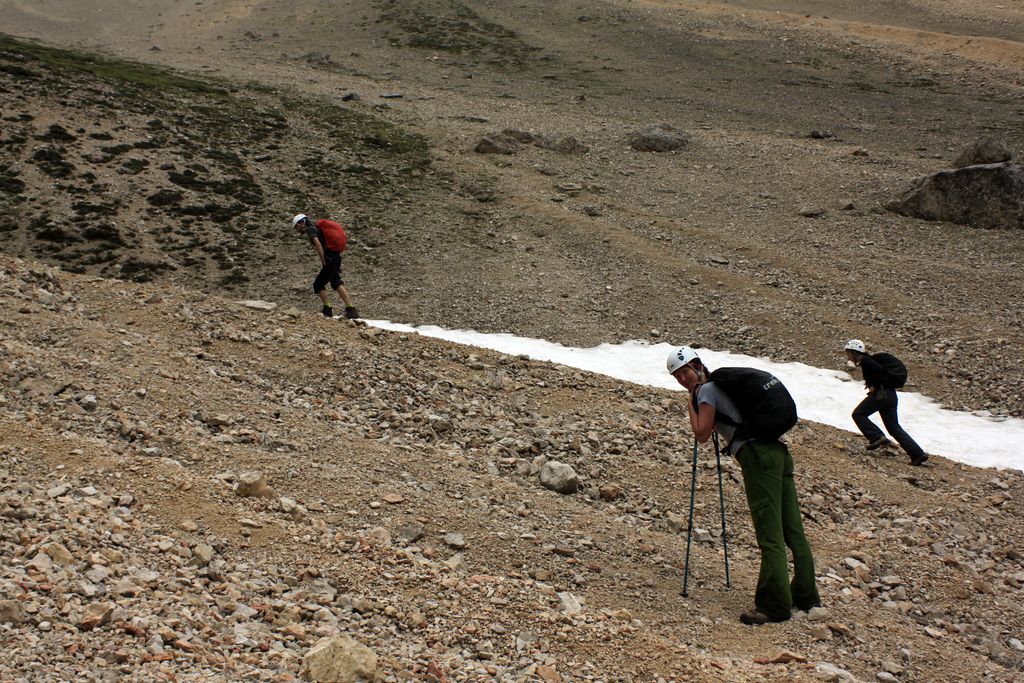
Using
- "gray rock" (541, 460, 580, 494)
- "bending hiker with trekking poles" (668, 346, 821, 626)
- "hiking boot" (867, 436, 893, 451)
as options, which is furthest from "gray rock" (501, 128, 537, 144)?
"bending hiker with trekking poles" (668, 346, 821, 626)

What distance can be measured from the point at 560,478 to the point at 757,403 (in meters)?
3.40

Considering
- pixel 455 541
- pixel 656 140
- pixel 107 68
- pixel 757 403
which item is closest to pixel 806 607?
pixel 757 403

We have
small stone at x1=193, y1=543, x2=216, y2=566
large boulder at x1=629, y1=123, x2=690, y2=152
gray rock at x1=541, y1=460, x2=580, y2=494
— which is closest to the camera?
small stone at x1=193, y1=543, x2=216, y2=566

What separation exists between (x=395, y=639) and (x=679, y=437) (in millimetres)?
6478

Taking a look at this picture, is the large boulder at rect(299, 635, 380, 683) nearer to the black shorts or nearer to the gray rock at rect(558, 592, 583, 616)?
the gray rock at rect(558, 592, 583, 616)

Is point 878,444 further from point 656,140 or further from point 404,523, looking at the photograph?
point 656,140

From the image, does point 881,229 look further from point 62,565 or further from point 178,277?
point 62,565

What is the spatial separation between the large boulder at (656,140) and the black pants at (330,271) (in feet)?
70.8

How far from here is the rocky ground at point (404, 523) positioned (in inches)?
282

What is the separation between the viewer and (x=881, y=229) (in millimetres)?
28516

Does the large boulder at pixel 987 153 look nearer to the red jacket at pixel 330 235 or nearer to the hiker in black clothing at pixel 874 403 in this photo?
the hiker in black clothing at pixel 874 403

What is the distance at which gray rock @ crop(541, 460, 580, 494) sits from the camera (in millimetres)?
11016

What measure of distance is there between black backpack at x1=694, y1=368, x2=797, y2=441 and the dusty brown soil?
188cm

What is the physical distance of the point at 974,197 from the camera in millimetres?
28766
